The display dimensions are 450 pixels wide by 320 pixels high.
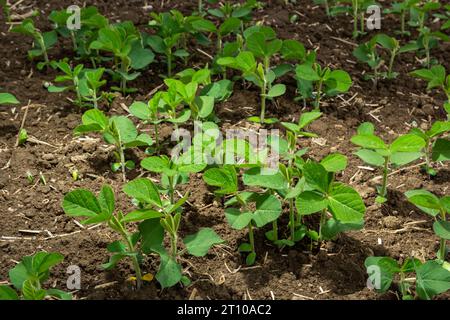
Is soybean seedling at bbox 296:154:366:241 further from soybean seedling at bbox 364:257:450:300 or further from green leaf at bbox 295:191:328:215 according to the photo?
soybean seedling at bbox 364:257:450:300

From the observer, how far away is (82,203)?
6.89 feet

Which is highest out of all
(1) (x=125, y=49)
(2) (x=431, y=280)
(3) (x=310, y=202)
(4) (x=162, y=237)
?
(1) (x=125, y=49)

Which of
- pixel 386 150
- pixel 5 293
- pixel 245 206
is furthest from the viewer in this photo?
pixel 386 150

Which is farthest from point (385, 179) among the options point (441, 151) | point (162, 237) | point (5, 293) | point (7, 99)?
point (7, 99)

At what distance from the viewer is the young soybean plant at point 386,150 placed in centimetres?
235

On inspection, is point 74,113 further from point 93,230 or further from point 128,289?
point 128,289

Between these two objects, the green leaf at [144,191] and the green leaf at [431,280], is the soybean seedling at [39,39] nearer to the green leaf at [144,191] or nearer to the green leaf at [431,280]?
the green leaf at [144,191]

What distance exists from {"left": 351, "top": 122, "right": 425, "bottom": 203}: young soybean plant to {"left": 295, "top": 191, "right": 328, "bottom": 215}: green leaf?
0.96ft

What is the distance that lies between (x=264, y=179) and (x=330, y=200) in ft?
0.78

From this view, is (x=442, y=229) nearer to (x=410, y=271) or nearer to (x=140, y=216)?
(x=410, y=271)

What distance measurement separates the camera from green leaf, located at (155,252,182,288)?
6.86 feet

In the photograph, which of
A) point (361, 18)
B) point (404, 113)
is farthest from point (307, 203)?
point (361, 18)

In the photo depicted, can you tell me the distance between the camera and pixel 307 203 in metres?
2.18

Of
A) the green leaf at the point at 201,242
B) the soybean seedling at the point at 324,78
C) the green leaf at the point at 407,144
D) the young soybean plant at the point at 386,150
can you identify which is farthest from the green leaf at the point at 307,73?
the green leaf at the point at 201,242
